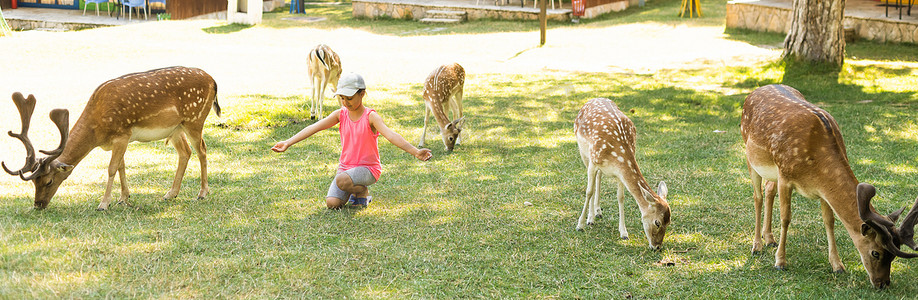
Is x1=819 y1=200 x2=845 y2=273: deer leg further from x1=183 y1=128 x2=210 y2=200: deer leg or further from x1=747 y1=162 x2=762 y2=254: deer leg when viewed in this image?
x1=183 y1=128 x2=210 y2=200: deer leg

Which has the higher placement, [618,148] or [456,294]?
[618,148]

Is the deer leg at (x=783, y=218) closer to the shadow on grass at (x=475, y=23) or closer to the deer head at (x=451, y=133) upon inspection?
the deer head at (x=451, y=133)

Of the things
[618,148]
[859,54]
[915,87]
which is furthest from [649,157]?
[859,54]

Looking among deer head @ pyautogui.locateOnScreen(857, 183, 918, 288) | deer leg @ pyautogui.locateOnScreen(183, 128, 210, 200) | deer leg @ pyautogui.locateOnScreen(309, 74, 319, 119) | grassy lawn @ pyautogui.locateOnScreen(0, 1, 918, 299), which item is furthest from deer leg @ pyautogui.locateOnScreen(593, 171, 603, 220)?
deer leg @ pyautogui.locateOnScreen(309, 74, 319, 119)

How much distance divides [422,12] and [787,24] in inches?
441

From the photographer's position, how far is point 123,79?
6574 millimetres

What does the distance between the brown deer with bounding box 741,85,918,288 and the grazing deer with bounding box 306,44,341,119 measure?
21.5ft

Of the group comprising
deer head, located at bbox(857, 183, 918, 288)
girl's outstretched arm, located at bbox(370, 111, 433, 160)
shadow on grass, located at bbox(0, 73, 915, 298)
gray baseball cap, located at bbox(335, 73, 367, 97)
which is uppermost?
gray baseball cap, located at bbox(335, 73, 367, 97)

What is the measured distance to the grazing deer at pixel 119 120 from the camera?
616 centimetres

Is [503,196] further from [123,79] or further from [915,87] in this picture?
[915,87]

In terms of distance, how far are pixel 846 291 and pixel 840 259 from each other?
23.0 inches

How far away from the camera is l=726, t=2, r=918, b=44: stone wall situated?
1723cm

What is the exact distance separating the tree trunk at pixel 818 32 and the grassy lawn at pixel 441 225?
265 cm

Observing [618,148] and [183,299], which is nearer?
[183,299]
